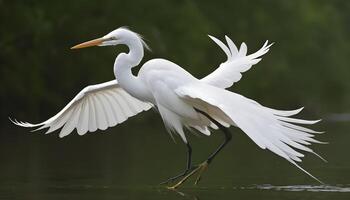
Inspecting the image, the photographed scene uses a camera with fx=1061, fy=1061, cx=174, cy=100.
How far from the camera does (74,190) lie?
11.7 m

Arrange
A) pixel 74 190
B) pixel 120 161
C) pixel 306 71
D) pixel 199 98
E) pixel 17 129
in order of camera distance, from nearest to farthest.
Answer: pixel 199 98
pixel 74 190
pixel 120 161
pixel 17 129
pixel 306 71

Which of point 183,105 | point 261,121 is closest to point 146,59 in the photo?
point 183,105

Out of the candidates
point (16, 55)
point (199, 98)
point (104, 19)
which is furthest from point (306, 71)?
point (199, 98)

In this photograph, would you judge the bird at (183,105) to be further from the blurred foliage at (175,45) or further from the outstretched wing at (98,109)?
the blurred foliage at (175,45)

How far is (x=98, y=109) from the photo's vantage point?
42.9 ft

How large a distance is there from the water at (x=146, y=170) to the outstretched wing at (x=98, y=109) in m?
0.67

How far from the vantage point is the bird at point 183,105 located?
10.2 m

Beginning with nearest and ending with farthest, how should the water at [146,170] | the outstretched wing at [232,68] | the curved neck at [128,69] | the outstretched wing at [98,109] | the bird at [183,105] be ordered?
the bird at [183,105]
the water at [146,170]
the curved neck at [128,69]
the outstretched wing at [232,68]
the outstretched wing at [98,109]

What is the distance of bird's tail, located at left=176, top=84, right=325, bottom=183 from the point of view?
9992mm

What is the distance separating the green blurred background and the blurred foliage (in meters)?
0.04

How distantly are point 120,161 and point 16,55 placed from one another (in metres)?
14.0

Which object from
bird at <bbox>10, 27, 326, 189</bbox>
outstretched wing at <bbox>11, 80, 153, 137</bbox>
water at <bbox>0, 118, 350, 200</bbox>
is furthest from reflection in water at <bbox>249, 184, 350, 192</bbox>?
outstretched wing at <bbox>11, 80, 153, 137</bbox>

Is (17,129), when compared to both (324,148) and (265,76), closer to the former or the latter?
(324,148)

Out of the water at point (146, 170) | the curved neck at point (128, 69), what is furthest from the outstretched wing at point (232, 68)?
the water at point (146, 170)
